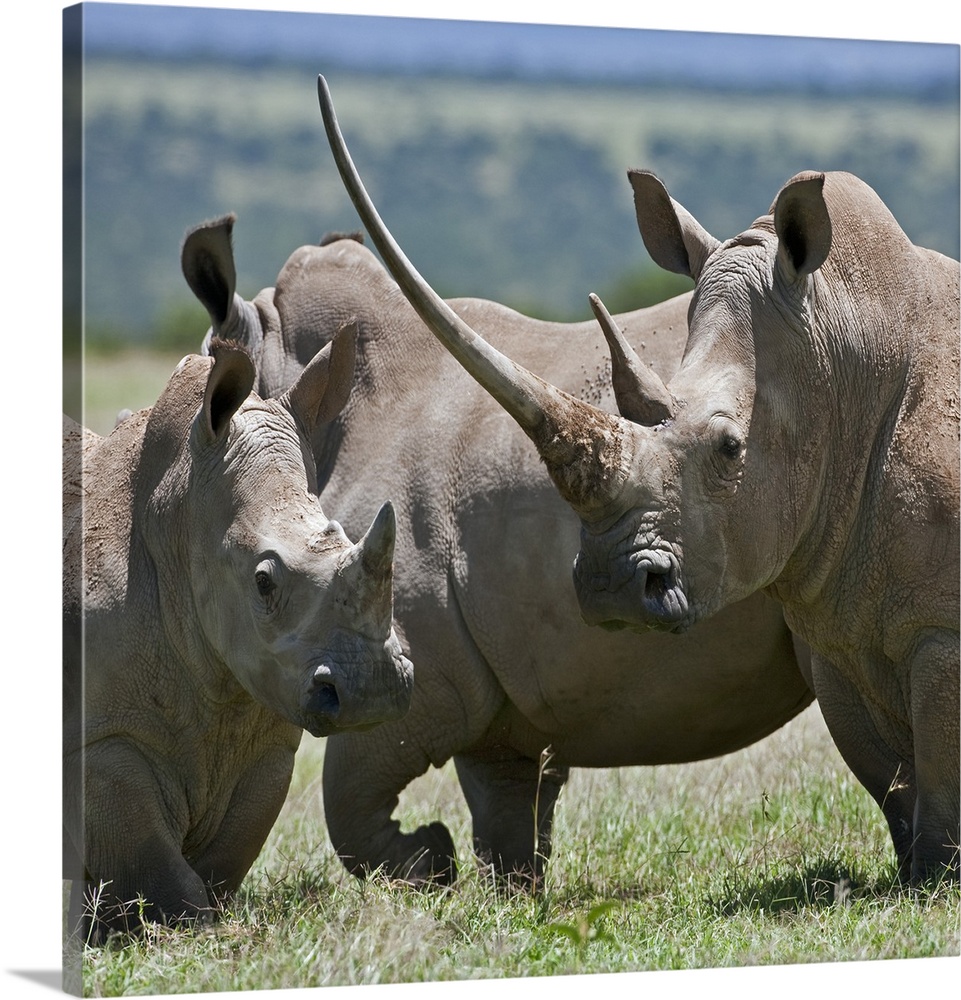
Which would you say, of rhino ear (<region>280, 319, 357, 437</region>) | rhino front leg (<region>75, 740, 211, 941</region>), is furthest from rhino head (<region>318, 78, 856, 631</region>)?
rhino front leg (<region>75, 740, 211, 941</region>)

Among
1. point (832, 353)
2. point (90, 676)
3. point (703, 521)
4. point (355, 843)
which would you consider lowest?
point (355, 843)

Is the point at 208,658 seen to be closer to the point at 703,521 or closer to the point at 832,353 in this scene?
the point at 703,521

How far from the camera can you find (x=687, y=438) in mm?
6719

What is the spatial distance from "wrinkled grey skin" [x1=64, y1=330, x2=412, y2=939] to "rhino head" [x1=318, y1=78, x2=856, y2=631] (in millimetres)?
659

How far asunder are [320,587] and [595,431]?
997 mm

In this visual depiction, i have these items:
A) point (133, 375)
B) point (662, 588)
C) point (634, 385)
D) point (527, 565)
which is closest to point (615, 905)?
point (662, 588)

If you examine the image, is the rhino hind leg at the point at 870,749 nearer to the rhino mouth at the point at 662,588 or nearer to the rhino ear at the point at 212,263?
the rhino mouth at the point at 662,588

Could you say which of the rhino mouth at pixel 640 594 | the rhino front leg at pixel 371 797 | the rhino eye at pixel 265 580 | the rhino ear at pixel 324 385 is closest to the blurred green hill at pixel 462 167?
the rhino ear at pixel 324 385

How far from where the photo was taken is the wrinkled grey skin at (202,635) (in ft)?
20.5

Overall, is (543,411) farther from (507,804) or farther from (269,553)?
A: (507,804)

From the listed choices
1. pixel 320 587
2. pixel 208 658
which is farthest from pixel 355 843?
pixel 320 587

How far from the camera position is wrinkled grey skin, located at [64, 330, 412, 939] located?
6.25m

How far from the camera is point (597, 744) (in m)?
8.22

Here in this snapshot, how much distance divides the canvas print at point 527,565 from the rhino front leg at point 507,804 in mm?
17
